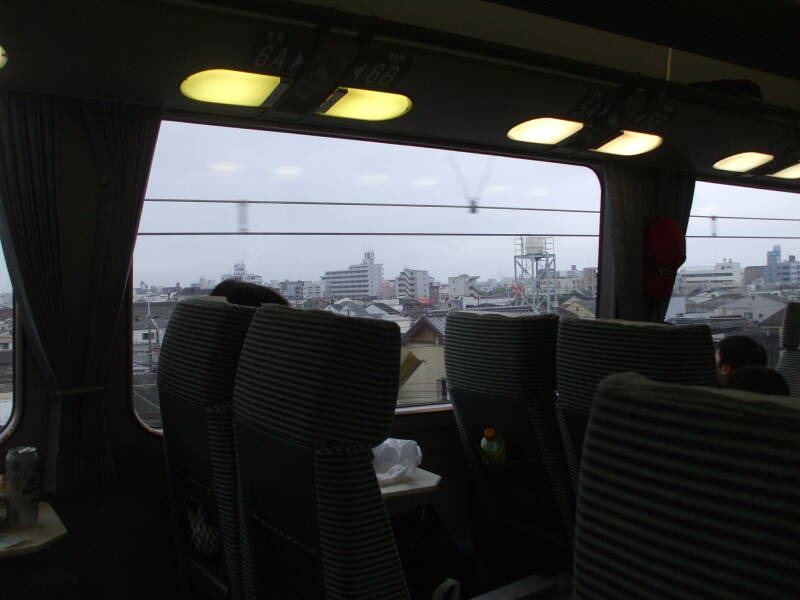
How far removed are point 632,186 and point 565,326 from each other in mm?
2807

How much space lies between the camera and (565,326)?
1731 millimetres

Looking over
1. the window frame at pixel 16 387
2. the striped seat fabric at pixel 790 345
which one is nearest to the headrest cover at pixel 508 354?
the window frame at pixel 16 387

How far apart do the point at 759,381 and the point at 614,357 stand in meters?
0.77

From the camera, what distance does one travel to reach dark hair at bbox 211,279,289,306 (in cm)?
235

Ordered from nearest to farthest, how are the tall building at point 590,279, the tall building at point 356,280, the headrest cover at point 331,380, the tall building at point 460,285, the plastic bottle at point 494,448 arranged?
the headrest cover at point 331,380 < the plastic bottle at point 494,448 < the tall building at point 356,280 < the tall building at point 460,285 < the tall building at point 590,279

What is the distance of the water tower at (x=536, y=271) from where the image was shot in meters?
3.91

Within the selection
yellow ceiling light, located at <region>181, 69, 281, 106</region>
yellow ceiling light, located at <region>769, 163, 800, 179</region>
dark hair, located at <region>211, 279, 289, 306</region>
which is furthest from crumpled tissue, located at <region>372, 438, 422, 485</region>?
yellow ceiling light, located at <region>769, 163, 800, 179</region>

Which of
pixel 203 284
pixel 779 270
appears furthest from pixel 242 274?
pixel 779 270

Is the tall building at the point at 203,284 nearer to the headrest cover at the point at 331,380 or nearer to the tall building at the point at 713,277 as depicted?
the headrest cover at the point at 331,380

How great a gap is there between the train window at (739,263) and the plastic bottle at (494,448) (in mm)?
2814

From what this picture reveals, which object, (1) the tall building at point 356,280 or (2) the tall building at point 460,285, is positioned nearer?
(1) the tall building at point 356,280

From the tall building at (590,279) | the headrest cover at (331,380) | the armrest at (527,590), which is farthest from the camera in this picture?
the tall building at (590,279)

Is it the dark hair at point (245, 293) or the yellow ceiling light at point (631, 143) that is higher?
the yellow ceiling light at point (631, 143)

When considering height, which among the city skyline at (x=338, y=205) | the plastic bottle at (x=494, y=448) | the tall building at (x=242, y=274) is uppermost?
the city skyline at (x=338, y=205)
